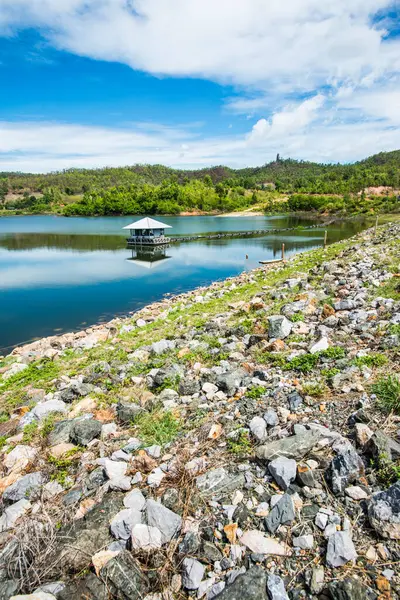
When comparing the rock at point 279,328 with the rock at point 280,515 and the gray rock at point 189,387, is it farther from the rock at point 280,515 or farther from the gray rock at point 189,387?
the rock at point 280,515

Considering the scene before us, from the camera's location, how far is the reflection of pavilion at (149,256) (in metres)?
31.4

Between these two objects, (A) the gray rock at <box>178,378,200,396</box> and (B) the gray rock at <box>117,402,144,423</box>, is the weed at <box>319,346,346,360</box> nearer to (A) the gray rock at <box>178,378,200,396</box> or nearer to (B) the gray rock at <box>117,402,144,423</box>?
(A) the gray rock at <box>178,378,200,396</box>

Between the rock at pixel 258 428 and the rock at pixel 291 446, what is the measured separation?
8.6 inches

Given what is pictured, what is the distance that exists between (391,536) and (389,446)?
31.9 inches

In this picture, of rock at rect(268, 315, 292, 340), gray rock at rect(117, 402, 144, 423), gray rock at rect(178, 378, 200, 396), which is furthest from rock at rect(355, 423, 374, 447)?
rock at rect(268, 315, 292, 340)

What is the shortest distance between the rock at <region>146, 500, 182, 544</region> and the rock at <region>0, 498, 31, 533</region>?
54.5 inches

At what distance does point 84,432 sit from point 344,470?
311 cm

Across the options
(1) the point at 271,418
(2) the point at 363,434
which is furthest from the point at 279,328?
(2) the point at 363,434

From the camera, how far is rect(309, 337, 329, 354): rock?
5.41 metres

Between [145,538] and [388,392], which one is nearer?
[145,538]

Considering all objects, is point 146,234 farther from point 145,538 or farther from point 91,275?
point 145,538

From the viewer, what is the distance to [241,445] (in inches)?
148

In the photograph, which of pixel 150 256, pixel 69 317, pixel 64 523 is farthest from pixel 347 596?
pixel 150 256

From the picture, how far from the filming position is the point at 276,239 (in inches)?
1892
